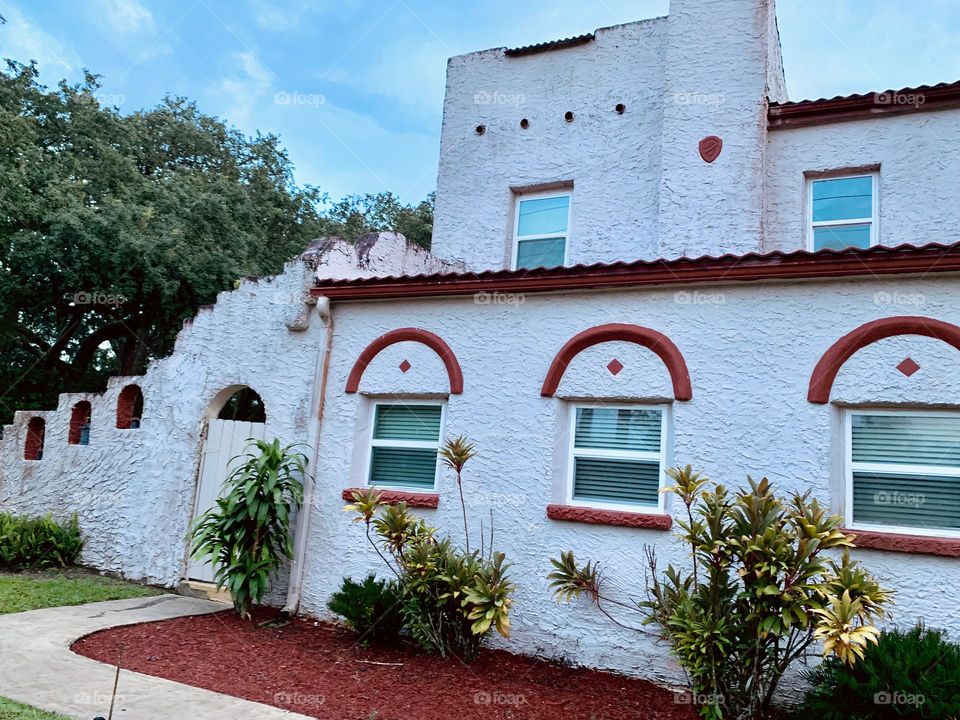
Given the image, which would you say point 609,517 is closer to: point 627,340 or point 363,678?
point 627,340

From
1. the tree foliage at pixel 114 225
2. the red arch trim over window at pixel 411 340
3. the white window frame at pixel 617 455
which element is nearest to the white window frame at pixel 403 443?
the red arch trim over window at pixel 411 340

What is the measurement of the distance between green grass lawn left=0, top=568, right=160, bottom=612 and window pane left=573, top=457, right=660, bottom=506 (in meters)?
5.55

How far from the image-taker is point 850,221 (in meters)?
8.91

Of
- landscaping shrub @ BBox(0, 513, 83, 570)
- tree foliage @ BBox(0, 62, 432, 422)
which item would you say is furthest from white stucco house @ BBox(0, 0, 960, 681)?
tree foliage @ BBox(0, 62, 432, 422)

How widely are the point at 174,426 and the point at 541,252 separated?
559cm

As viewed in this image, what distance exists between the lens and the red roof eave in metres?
5.66

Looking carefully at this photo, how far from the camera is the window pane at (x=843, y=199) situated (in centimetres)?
892

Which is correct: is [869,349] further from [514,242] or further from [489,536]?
[514,242]

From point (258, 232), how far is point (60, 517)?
943 cm

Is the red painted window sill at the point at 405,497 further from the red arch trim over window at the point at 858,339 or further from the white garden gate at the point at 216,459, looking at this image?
the red arch trim over window at the point at 858,339

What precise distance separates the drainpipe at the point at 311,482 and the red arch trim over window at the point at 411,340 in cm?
37

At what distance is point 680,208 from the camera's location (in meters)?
9.05

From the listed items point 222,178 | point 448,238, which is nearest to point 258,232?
point 222,178

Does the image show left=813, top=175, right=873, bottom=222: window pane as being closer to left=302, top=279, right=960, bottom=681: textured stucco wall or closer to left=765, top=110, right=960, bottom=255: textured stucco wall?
left=765, top=110, right=960, bottom=255: textured stucco wall
